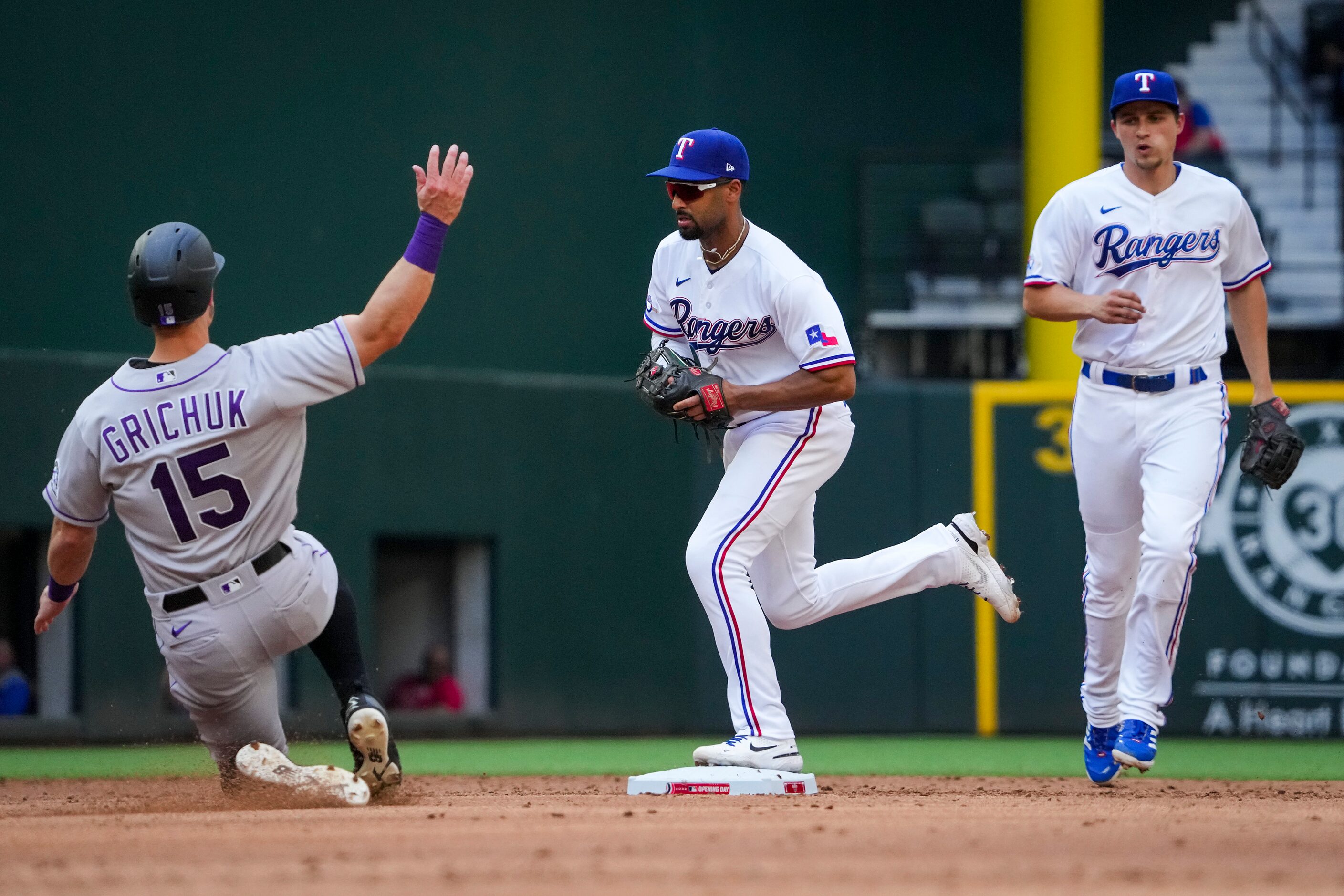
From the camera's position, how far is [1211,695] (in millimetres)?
8977

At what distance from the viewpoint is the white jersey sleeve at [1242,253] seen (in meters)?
5.37

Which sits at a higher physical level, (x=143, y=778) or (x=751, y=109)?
(x=751, y=109)

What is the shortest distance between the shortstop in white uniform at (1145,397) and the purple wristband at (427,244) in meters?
1.96

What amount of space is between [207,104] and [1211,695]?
7.06 m

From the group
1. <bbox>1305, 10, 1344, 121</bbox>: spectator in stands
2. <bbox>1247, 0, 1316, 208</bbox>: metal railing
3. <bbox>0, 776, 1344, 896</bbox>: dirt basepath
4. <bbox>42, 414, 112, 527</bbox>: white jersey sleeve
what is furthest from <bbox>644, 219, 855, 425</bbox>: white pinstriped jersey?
<bbox>1305, 10, 1344, 121</bbox>: spectator in stands

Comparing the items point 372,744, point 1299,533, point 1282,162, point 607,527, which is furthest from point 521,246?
point 372,744

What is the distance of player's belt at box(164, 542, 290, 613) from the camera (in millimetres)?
4496

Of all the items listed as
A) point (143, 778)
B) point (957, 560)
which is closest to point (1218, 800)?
point (957, 560)

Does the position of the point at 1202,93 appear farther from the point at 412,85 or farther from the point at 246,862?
the point at 246,862

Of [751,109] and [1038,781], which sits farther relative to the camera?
[751,109]

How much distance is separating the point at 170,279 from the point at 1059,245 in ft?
8.96

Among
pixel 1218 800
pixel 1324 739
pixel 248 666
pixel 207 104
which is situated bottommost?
pixel 1324 739

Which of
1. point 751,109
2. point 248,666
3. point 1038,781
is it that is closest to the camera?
point 248,666

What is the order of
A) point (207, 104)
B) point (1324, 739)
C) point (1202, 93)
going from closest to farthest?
point (1324, 739)
point (207, 104)
point (1202, 93)
